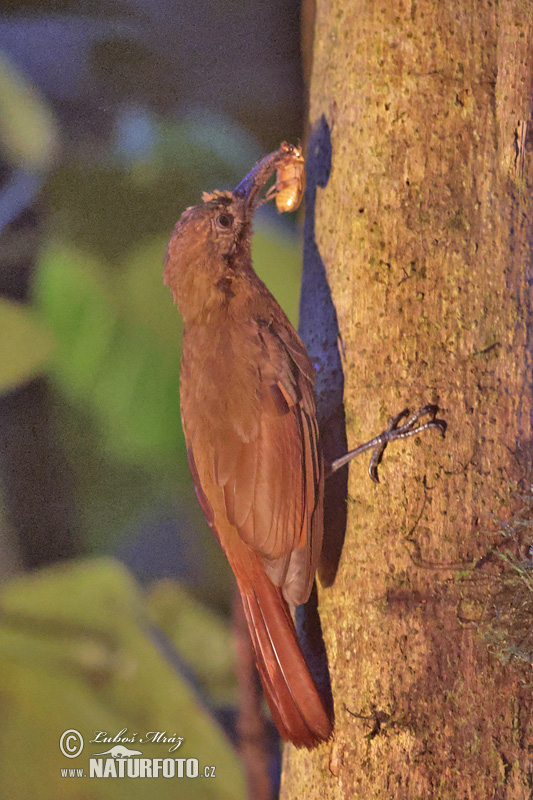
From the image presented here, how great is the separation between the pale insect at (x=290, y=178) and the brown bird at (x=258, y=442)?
18 cm

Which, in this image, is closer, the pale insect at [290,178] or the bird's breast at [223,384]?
the bird's breast at [223,384]

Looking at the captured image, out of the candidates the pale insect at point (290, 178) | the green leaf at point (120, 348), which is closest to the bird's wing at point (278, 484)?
the pale insect at point (290, 178)

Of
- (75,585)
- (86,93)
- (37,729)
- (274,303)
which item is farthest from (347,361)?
(37,729)

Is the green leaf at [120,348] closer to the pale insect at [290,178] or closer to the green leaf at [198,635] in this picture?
the green leaf at [198,635]

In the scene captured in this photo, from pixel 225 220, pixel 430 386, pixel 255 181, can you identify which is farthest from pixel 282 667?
pixel 255 181

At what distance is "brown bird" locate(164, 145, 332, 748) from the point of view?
1.32 meters

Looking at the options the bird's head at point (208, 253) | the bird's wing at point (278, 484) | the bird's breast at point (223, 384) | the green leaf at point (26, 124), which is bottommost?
the bird's wing at point (278, 484)

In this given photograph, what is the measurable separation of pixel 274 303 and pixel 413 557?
0.66 metres

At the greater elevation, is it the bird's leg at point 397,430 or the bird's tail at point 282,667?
the bird's leg at point 397,430

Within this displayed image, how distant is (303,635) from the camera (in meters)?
1.44

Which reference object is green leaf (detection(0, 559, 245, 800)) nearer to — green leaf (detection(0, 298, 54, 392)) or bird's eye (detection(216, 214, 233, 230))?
green leaf (detection(0, 298, 54, 392))

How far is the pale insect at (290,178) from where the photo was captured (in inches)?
59.9

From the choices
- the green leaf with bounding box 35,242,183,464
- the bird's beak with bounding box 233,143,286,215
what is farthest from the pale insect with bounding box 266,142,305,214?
the green leaf with bounding box 35,242,183,464

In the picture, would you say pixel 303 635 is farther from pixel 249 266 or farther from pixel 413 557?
pixel 249 266
